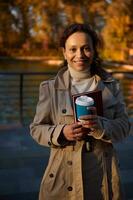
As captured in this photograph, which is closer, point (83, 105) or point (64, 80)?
point (83, 105)

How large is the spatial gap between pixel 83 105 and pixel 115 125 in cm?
27

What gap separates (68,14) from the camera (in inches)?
1398

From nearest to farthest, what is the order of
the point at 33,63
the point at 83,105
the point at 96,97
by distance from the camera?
the point at 83,105 → the point at 96,97 → the point at 33,63

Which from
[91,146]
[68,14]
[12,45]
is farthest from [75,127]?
[12,45]

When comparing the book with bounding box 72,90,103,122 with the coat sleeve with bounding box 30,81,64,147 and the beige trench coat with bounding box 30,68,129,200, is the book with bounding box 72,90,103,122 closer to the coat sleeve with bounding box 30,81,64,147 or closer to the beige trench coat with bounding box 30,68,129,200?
the beige trench coat with bounding box 30,68,129,200

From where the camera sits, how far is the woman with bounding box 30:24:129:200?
1880 millimetres

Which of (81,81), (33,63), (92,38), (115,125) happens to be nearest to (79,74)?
(81,81)

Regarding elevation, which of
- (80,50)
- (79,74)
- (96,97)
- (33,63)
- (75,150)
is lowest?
(75,150)

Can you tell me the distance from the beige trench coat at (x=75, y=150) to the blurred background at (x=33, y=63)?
60 centimetres

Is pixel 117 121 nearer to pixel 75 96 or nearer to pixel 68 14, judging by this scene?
pixel 75 96

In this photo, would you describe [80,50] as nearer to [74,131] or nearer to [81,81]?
[81,81]

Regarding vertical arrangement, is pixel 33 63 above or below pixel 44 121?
above

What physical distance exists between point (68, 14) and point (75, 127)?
3455cm

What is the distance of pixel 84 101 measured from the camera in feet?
5.51
